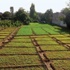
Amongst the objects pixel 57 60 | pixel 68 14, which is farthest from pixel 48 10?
pixel 57 60

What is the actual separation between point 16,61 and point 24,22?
178 ft

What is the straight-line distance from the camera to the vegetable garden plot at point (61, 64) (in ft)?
29.5

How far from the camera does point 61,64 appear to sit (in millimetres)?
9664

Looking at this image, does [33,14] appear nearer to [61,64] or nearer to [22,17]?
[22,17]

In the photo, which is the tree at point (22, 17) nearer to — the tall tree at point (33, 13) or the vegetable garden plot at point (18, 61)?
the tall tree at point (33, 13)

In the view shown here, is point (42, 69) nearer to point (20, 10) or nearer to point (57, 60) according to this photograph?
point (57, 60)

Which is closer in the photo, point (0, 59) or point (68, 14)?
point (0, 59)

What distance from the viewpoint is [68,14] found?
44844mm

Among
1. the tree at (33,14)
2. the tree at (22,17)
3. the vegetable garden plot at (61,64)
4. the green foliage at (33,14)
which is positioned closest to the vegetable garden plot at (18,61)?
the vegetable garden plot at (61,64)

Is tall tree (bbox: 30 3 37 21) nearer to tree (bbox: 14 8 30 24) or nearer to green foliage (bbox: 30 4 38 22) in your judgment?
green foliage (bbox: 30 4 38 22)

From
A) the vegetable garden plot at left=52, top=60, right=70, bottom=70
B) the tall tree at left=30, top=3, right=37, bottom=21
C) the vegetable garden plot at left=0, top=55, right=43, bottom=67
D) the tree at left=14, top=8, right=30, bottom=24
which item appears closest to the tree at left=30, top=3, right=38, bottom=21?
the tall tree at left=30, top=3, right=37, bottom=21

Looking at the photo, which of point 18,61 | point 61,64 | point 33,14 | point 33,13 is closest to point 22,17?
point 33,14

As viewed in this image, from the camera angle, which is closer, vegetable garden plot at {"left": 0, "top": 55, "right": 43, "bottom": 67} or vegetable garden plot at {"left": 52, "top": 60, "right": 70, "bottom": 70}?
vegetable garden plot at {"left": 52, "top": 60, "right": 70, "bottom": 70}

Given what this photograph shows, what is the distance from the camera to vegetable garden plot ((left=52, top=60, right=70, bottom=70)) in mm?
9000
